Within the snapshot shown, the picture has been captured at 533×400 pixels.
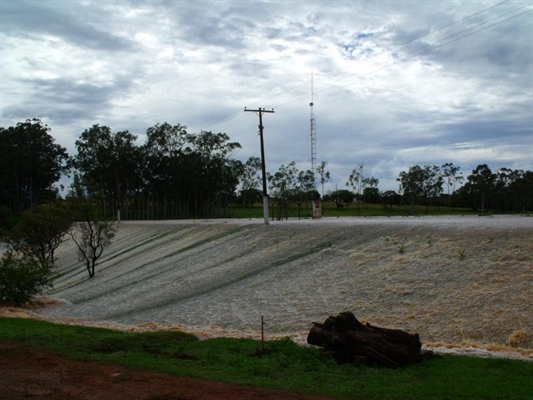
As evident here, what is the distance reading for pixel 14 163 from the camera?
3981 inches

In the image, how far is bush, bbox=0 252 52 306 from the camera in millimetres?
25594

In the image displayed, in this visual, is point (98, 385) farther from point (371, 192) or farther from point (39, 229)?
point (371, 192)

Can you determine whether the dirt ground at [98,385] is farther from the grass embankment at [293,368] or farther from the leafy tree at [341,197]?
the leafy tree at [341,197]

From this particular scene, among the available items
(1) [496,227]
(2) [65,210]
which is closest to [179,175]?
(2) [65,210]

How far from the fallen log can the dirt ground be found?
2320 mm

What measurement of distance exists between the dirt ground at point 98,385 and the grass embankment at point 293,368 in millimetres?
369

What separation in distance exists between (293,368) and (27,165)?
101 meters

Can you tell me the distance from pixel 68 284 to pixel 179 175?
176 feet

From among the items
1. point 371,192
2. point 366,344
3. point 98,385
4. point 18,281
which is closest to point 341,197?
point 371,192

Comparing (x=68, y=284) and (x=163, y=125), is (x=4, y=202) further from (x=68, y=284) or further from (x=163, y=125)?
(x=68, y=284)

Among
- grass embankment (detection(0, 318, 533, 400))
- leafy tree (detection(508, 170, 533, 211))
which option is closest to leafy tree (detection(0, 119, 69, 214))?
leafy tree (detection(508, 170, 533, 211))

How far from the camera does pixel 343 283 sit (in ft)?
72.8

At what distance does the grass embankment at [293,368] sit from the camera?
8625mm

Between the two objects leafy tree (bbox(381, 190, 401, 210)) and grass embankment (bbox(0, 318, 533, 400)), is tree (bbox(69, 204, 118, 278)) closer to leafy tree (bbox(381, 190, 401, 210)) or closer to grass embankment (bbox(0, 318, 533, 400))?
grass embankment (bbox(0, 318, 533, 400))
